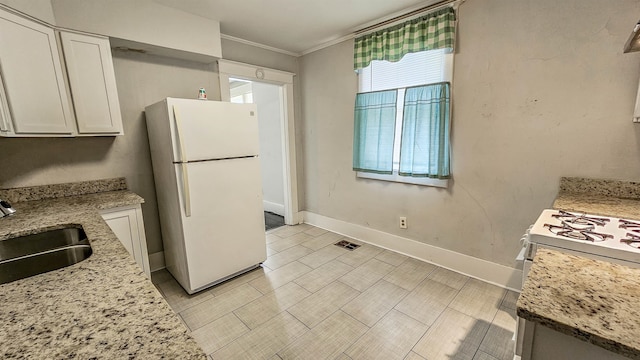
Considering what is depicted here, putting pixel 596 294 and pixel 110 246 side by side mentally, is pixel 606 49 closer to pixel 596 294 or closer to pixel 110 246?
pixel 596 294

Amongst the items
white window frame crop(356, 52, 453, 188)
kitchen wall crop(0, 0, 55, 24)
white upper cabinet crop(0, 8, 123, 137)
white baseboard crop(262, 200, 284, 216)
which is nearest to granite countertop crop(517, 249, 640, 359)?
white window frame crop(356, 52, 453, 188)

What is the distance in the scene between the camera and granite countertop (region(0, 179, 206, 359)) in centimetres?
53

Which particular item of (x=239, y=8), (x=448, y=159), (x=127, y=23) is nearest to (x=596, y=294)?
(x=448, y=159)

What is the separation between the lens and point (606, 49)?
1.64m

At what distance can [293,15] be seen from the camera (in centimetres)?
244

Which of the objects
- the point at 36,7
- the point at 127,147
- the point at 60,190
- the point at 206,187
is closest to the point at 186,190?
the point at 206,187

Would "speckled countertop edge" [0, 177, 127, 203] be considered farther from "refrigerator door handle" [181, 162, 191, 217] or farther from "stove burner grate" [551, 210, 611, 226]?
"stove burner grate" [551, 210, 611, 226]

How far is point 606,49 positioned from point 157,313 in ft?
8.80

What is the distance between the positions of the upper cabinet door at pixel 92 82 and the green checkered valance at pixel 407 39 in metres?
2.27

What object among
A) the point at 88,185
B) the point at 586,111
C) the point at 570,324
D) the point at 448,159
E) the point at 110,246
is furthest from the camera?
the point at 448,159

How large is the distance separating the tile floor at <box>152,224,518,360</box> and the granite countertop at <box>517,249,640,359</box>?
1062 mm

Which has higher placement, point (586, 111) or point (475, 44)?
point (475, 44)

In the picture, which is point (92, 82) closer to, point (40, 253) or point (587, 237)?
point (40, 253)

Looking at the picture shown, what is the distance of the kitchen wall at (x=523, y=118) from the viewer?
1651mm
